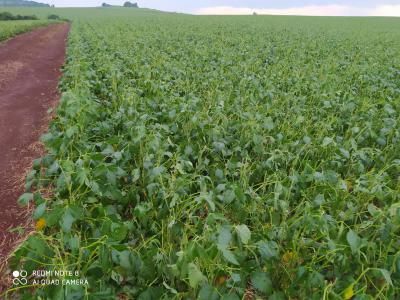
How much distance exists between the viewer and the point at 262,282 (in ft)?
8.09

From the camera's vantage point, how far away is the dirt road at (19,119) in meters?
4.40

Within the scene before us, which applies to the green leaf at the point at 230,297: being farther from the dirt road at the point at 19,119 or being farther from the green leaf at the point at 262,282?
the dirt road at the point at 19,119

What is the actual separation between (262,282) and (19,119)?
7.16 metres

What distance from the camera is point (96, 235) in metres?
2.81

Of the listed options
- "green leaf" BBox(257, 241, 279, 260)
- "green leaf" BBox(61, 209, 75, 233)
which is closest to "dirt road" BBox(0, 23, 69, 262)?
"green leaf" BBox(61, 209, 75, 233)

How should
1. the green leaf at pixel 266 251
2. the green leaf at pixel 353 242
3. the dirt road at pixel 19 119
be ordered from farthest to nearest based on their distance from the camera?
the dirt road at pixel 19 119
the green leaf at pixel 266 251
the green leaf at pixel 353 242

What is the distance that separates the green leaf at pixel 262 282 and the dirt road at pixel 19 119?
2.59 metres

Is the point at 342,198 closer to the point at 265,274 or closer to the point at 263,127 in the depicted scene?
the point at 265,274

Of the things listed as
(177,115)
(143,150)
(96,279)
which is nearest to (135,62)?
(177,115)

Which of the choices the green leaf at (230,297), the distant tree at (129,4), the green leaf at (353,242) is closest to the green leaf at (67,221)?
the green leaf at (230,297)

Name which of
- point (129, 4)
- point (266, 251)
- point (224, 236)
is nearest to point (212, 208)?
point (224, 236)

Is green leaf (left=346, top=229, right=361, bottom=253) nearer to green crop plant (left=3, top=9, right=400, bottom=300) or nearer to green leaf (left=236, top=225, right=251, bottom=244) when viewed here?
green crop plant (left=3, top=9, right=400, bottom=300)

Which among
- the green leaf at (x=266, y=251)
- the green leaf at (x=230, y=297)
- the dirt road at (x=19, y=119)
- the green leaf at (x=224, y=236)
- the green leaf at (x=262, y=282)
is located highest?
the green leaf at (x=224, y=236)

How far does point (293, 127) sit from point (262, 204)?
101 inches
